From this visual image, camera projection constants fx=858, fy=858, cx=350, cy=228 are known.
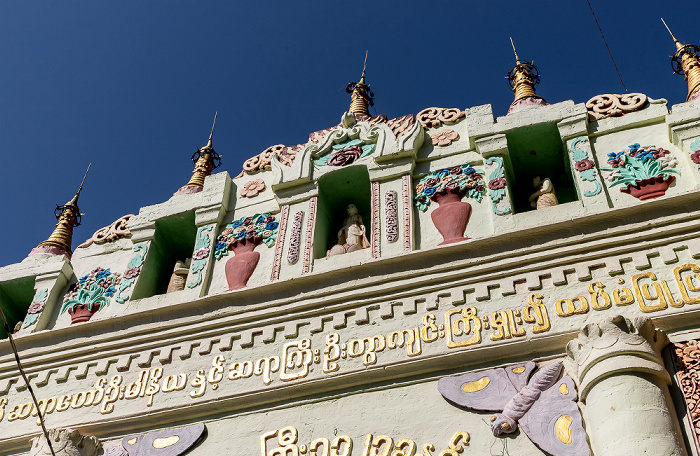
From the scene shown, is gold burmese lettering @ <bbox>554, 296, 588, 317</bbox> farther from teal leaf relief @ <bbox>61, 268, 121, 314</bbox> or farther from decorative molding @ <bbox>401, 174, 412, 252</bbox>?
teal leaf relief @ <bbox>61, 268, 121, 314</bbox>

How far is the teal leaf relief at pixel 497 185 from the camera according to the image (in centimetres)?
873

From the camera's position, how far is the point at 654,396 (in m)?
6.23

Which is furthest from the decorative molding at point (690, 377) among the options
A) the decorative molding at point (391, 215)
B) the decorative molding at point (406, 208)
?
the decorative molding at point (391, 215)

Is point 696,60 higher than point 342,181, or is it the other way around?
point 696,60

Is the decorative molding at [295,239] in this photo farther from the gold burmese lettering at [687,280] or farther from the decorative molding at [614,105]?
the gold burmese lettering at [687,280]

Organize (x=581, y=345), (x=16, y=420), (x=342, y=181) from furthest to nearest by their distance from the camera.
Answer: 1. (x=342, y=181)
2. (x=16, y=420)
3. (x=581, y=345)

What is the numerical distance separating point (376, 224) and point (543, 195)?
1812 mm

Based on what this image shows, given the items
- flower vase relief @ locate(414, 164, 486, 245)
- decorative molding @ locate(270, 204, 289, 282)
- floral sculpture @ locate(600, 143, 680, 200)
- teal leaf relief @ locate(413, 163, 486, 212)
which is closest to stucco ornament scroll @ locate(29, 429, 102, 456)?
decorative molding @ locate(270, 204, 289, 282)

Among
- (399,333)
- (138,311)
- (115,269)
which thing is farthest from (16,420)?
(399,333)

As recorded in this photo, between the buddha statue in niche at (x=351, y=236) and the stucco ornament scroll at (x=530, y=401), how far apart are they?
98.8 inches

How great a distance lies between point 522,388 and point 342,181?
408 cm

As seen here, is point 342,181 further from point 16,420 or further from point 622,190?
point 16,420

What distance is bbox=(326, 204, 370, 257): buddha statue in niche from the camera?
30.7 feet

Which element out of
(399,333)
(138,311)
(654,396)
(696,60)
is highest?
(696,60)
